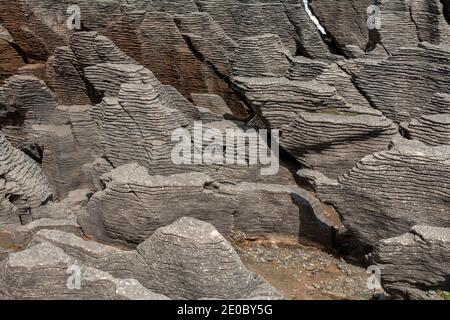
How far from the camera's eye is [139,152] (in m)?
9.23

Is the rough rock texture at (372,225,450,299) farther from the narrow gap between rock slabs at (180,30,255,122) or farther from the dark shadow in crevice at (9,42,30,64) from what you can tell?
the dark shadow in crevice at (9,42,30,64)

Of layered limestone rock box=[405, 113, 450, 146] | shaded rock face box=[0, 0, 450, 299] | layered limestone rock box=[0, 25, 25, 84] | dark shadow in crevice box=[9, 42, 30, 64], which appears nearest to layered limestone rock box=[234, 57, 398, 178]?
shaded rock face box=[0, 0, 450, 299]

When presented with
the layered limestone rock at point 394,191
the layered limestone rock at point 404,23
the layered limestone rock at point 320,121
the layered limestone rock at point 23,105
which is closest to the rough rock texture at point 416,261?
the layered limestone rock at point 394,191

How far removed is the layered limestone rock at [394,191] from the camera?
7.43 meters

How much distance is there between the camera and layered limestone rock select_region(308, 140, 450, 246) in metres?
7.43

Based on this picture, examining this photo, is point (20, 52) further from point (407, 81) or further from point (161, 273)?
point (407, 81)

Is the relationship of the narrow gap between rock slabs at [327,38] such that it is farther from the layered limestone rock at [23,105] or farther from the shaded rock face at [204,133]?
→ the layered limestone rock at [23,105]

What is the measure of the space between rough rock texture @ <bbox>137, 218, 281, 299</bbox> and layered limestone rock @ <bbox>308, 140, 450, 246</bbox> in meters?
2.06

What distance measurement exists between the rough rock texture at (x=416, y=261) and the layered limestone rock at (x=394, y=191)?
0.48m

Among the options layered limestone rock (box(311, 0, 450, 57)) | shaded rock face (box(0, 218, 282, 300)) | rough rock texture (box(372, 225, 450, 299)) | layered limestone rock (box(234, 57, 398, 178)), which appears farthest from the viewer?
layered limestone rock (box(311, 0, 450, 57))

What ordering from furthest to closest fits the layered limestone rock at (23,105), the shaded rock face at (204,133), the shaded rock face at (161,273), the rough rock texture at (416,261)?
the layered limestone rock at (23,105) → the shaded rock face at (204,133) → the rough rock texture at (416,261) → the shaded rock face at (161,273)

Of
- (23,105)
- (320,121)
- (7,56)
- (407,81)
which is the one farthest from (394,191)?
(7,56)

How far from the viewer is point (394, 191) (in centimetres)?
761
